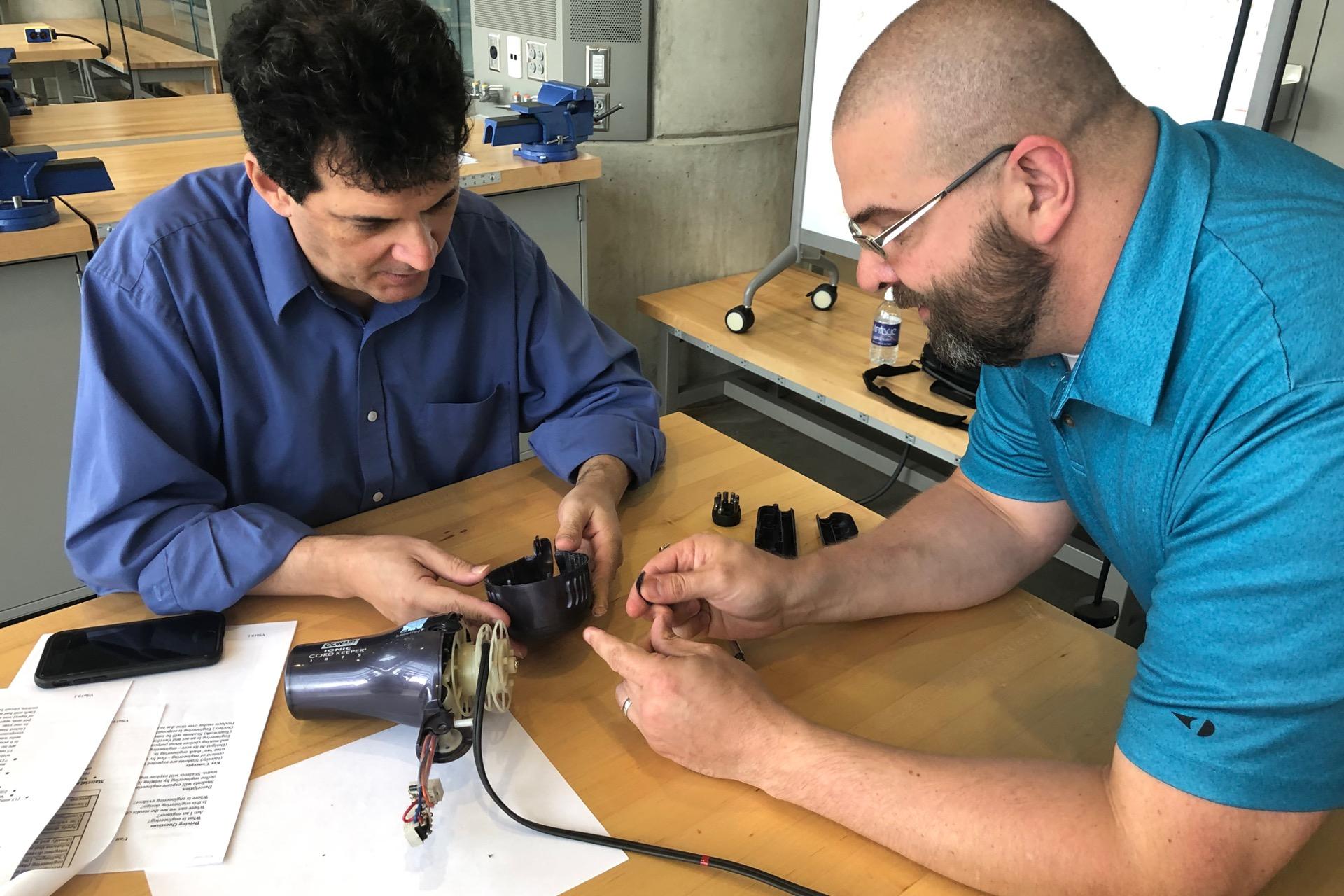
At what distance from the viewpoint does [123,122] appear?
302cm

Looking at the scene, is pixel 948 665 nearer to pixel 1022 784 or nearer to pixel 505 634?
pixel 1022 784

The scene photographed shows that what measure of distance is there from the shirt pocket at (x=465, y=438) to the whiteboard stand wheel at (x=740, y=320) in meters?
1.23

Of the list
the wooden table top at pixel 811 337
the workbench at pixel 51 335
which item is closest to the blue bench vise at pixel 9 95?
the workbench at pixel 51 335

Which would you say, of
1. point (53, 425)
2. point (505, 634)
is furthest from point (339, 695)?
point (53, 425)

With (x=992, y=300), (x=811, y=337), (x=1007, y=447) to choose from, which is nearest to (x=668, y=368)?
(x=811, y=337)

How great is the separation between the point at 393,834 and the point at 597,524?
47cm

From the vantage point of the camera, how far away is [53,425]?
6.74 feet

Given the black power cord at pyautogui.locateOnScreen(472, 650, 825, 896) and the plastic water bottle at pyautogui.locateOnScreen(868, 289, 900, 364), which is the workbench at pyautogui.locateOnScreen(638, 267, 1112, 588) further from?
the black power cord at pyautogui.locateOnScreen(472, 650, 825, 896)

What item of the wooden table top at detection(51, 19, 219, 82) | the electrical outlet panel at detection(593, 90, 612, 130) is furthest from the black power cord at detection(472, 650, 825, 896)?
the wooden table top at detection(51, 19, 219, 82)

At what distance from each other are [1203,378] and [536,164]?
211 cm

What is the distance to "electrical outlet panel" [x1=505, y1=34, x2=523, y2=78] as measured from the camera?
10.3ft

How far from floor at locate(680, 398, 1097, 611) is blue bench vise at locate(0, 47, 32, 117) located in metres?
2.38

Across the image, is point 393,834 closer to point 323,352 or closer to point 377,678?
point 377,678

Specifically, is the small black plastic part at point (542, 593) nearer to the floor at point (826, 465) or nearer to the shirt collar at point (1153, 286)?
the shirt collar at point (1153, 286)
